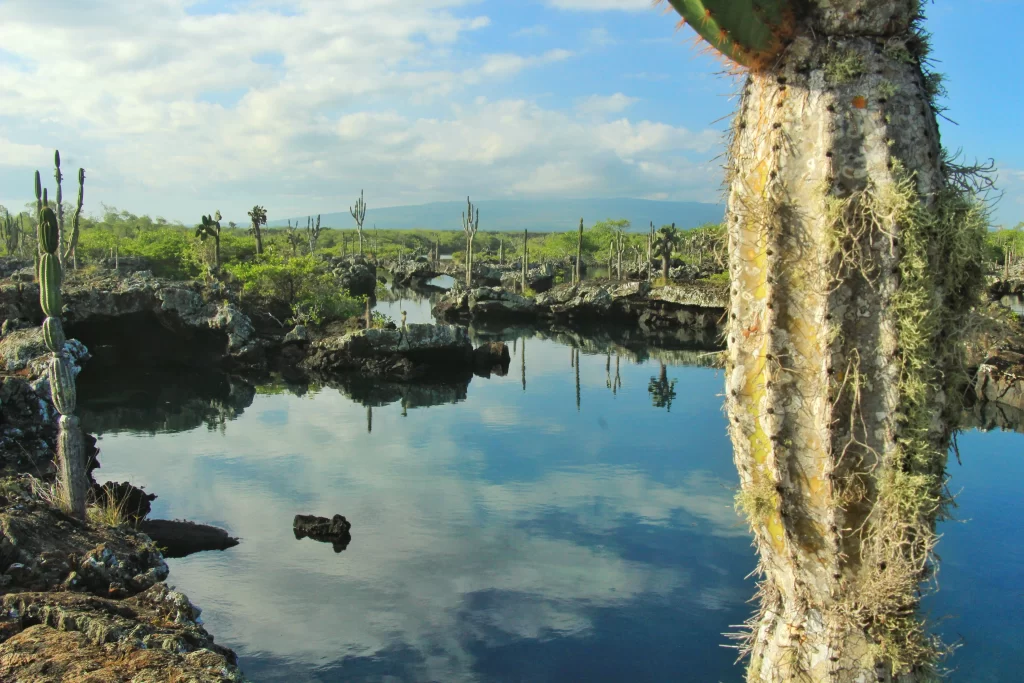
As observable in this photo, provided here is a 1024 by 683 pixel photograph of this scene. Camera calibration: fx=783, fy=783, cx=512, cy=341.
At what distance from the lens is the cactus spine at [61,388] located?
35.1 ft

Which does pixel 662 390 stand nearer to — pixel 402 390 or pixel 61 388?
pixel 402 390

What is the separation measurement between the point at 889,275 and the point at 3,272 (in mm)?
51471

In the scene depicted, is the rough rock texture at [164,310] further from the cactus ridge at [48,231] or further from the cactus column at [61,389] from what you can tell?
the cactus ridge at [48,231]

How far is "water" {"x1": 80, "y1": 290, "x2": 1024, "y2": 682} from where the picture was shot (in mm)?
10398

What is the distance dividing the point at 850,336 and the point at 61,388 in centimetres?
1121

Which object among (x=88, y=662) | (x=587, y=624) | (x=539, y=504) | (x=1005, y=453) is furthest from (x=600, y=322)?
(x=88, y=662)

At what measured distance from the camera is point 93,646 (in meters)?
5.91

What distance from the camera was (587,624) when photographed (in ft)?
36.2

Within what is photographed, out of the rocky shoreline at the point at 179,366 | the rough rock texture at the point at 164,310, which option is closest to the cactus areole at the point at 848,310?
the rocky shoreline at the point at 179,366

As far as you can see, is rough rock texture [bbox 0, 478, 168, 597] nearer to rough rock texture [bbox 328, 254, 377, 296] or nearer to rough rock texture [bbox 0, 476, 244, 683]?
rough rock texture [bbox 0, 476, 244, 683]

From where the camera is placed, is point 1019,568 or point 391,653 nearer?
point 391,653

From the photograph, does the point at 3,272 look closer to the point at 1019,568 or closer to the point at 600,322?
the point at 600,322

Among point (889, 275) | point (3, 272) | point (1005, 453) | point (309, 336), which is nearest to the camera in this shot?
point (889, 275)

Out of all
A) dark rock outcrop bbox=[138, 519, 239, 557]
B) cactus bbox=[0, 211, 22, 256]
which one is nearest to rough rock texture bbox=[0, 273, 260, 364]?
dark rock outcrop bbox=[138, 519, 239, 557]
